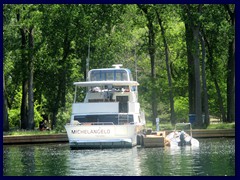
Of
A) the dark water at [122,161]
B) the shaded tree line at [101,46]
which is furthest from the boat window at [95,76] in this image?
the dark water at [122,161]

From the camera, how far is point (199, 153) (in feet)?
122

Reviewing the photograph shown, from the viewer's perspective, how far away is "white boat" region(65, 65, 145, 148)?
1657 inches

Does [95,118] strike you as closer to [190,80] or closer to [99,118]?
[99,118]

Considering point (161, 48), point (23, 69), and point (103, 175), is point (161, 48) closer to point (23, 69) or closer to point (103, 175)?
point (23, 69)

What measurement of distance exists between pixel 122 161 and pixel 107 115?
10.6 metres

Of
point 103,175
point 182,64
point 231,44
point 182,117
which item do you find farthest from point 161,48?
point 103,175

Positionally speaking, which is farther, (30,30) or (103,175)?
(30,30)

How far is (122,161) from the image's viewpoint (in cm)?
3428

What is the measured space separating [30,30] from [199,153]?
22.8 meters

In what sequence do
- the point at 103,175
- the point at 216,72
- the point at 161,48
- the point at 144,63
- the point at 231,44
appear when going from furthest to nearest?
the point at 144,63, the point at 161,48, the point at 216,72, the point at 231,44, the point at 103,175

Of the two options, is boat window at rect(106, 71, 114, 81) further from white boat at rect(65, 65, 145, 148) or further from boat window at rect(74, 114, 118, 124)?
Answer: boat window at rect(74, 114, 118, 124)

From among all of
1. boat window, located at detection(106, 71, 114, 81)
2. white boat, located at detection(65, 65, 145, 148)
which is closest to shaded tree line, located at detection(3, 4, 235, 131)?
white boat, located at detection(65, 65, 145, 148)

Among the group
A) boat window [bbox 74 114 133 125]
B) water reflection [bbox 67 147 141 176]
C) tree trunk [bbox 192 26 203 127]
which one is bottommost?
water reflection [bbox 67 147 141 176]

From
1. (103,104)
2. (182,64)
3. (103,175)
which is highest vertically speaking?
(182,64)
